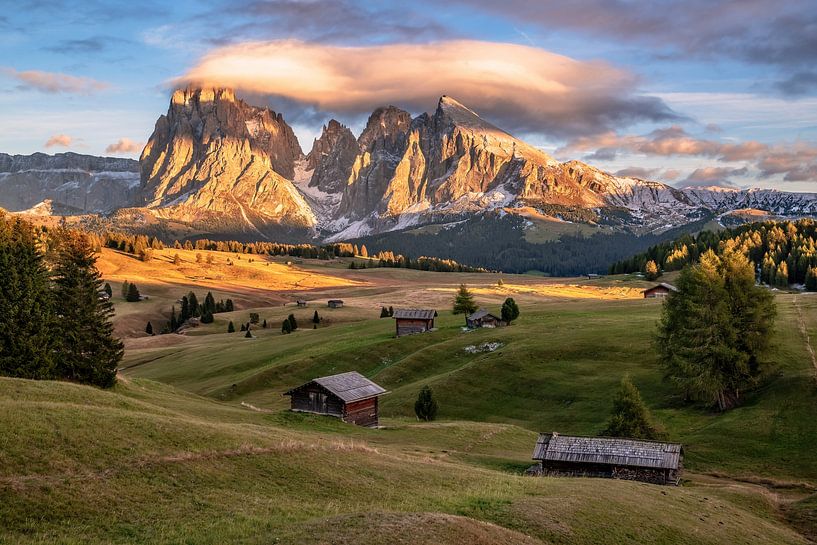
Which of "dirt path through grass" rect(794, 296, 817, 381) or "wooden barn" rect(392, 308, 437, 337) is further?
"wooden barn" rect(392, 308, 437, 337)

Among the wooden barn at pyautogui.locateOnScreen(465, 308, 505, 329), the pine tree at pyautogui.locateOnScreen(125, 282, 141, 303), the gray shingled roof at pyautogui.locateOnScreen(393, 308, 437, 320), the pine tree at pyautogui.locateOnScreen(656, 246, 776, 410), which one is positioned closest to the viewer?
the pine tree at pyautogui.locateOnScreen(656, 246, 776, 410)

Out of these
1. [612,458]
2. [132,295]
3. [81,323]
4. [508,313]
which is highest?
[81,323]

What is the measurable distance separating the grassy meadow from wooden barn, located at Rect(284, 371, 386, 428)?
2.54 meters

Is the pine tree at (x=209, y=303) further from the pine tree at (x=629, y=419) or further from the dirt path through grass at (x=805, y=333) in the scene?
the pine tree at (x=629, y=419)

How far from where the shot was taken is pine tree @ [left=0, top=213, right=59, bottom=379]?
4706 cm

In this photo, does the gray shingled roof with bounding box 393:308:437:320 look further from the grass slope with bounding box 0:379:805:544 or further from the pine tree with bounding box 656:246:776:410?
the grass slope with bounding box 0:379:805:544

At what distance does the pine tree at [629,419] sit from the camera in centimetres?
5219

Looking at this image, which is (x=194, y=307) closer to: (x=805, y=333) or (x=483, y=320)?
(x=483, y=320)

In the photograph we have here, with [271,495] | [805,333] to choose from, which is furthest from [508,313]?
[271,495]

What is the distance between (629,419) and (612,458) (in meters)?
8.85

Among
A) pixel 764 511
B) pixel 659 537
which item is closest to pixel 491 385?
pixel 764 511

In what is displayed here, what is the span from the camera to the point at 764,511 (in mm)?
38531

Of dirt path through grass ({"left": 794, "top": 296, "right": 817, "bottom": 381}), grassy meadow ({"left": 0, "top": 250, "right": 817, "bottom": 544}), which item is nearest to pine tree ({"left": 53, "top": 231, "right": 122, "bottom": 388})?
grassy meadow ({"left": 0, "top": 250, "right": 817, "bottom": 544})

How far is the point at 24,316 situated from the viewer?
1902 inches
